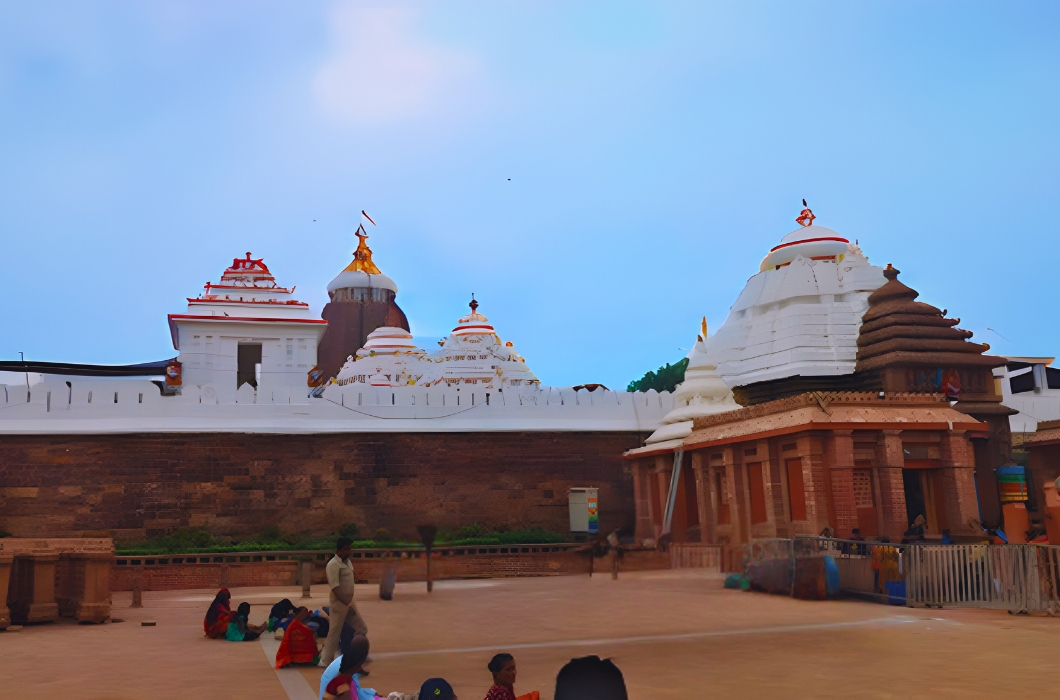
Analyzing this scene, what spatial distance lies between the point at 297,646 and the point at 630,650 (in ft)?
9.20

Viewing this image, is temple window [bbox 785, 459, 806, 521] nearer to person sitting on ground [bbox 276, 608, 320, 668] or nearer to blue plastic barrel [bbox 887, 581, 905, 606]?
blue plastic barrel [bbox 887, 581, 905, 606]

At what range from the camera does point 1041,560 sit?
1005cm

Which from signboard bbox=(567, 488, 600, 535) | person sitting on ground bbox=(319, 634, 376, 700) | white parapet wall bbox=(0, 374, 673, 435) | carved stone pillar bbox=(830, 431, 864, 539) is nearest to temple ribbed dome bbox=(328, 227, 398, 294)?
white parapet wall bbox=(0, 374, 673, 435)

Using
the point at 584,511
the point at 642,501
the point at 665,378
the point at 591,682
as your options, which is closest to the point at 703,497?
the point at 642,501

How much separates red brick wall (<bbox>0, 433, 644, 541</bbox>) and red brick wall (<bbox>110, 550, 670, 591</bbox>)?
197 cm

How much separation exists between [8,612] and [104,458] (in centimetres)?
A: 919

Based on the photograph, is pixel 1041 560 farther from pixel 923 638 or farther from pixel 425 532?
pixel 425 532

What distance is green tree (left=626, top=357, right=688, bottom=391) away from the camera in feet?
123

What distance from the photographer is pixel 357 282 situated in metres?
37.2

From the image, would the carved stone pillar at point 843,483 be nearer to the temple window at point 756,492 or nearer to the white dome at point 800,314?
the temple window at point 756,492

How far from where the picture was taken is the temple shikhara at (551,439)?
1592cm

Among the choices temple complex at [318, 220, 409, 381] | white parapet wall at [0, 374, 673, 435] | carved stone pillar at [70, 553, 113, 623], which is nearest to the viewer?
carved stone pillar at [70, 553, 113, 623]

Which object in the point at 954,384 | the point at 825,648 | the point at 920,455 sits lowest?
the point at 825,648

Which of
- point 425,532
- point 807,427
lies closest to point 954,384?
point 807,427
